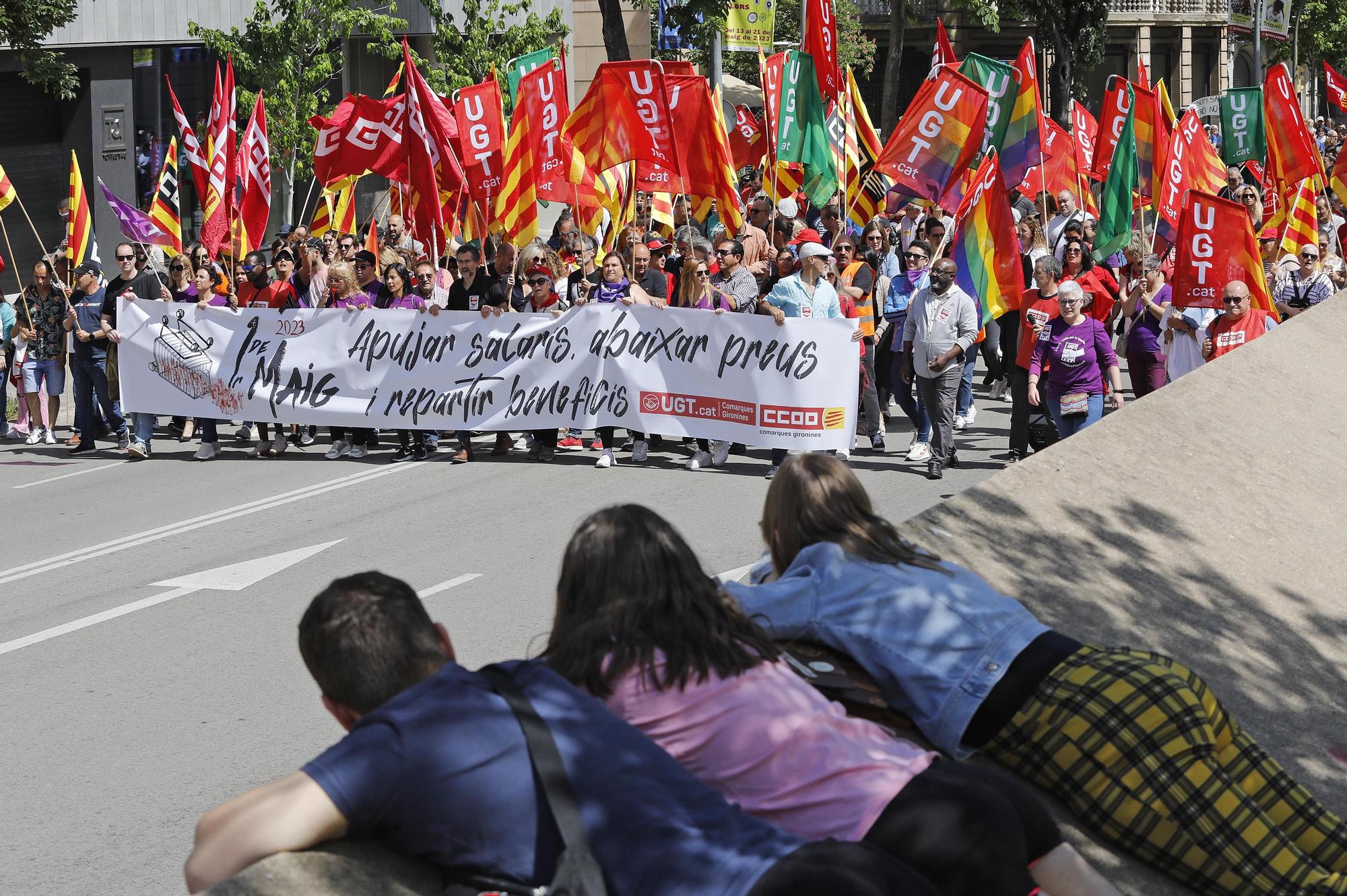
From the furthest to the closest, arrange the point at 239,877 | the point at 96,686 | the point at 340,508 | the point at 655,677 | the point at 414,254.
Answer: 1. the point at 414,254
2. the point at 340,508
3. the point at 96,686
4. the point at 655,677
5. the point at 239,877

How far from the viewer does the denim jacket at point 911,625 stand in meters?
3.74

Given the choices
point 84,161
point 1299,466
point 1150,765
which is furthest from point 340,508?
point 84,161

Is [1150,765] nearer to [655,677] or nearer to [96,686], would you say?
[655,677]

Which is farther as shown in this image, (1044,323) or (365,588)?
(1044,323)

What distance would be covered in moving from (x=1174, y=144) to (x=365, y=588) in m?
13.8

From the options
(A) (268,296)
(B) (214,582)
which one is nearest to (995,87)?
(A) (268,296)

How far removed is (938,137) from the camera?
14.2m

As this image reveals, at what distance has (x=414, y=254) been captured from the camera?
54.9 feet

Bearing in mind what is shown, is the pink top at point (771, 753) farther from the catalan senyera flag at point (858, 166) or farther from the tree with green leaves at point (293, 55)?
the tree with green leaves at point (293, 55)

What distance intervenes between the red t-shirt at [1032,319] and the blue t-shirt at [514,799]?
9393 millimetres

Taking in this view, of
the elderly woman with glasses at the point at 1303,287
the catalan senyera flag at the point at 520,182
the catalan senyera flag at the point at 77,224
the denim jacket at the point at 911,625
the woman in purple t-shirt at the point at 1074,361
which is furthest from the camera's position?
the catalan senyera flag at the point at 77,224

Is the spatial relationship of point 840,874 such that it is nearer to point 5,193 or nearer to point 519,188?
point 519,188

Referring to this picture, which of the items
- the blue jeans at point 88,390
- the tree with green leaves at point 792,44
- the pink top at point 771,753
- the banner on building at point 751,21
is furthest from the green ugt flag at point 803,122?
the pink top at point 771,753

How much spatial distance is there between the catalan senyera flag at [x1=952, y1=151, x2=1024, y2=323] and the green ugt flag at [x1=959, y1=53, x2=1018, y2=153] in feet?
6.56
